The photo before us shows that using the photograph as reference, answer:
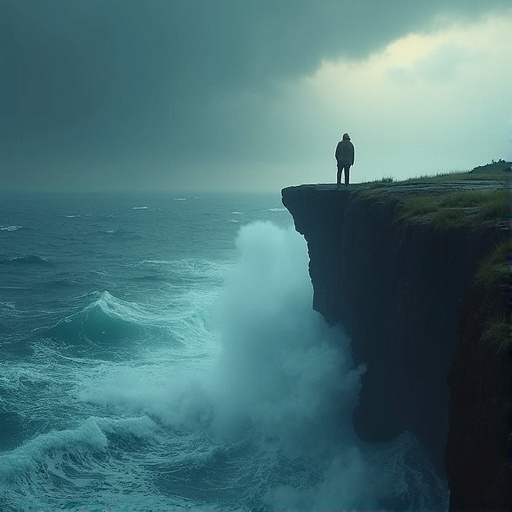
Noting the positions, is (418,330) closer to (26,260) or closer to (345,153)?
(345,153)

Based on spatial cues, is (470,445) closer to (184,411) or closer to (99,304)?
(184,411)

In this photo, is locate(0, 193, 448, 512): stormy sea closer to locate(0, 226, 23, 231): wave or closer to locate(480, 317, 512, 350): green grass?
locate(480, 317, 512, 350): green grass

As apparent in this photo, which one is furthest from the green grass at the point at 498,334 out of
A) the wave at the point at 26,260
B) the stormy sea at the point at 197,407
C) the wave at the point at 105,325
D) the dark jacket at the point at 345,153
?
the wave at the point at 26,260

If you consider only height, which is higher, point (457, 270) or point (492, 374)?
point (457, 270)

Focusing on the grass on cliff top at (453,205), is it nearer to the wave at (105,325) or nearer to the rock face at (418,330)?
the rock face at (418,330)

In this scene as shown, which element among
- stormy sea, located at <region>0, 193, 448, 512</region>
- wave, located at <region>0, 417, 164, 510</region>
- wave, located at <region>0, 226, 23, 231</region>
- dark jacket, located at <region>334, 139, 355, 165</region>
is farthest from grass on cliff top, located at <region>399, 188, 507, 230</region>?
wave, located at <region>0, 226, 23, 231</region>

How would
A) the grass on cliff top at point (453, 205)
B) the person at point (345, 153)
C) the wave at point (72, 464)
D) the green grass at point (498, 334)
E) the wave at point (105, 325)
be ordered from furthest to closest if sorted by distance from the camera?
the wave at point (105, 325), the person at point (345, 153), the wave at point (72, 464), the grass on cliff top at point (453, 205), the green grass at point (498, 334)

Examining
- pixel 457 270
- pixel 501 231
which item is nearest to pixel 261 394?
pixel 457 270
